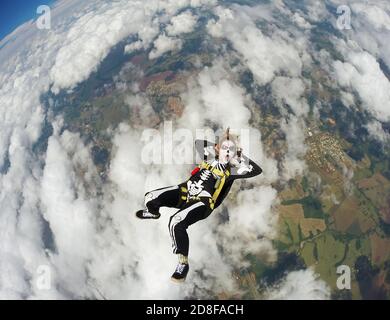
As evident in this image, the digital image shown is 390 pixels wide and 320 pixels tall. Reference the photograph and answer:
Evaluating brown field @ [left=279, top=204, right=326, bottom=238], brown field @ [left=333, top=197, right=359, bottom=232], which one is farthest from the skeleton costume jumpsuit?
brown field @ [left=333, top=197, right=359, bottom=232]

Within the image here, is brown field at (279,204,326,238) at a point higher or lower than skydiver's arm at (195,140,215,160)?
lower

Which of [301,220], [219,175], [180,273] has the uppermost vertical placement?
[219,175]

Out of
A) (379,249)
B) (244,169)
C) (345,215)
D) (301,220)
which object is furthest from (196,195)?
(379,249)

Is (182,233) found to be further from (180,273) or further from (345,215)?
(345,215)

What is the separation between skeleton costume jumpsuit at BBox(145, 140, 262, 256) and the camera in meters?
7.92

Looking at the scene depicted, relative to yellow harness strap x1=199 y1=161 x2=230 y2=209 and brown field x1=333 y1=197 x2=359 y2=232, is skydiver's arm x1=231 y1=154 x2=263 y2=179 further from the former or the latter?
brown field x1=333 y1=197 x2=359 y2=232

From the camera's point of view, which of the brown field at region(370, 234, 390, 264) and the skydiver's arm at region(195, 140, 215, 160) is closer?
the skydiver's arm at region(195, 140, 215, 160)

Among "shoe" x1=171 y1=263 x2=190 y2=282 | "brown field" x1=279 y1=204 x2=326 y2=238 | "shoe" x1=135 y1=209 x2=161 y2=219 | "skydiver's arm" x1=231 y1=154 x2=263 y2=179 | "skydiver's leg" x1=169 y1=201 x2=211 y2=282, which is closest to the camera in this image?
"shoe" x1=171 y1=263 x2=190 y2=282

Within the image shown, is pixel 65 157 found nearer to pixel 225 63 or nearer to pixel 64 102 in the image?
pixel 64 102

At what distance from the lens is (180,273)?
752cm

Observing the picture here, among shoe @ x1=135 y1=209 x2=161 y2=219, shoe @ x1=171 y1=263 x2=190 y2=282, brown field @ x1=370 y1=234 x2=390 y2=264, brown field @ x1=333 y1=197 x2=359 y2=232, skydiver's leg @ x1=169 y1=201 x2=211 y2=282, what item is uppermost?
shoe @ x1=135 y1=209 x2=161 y2=219

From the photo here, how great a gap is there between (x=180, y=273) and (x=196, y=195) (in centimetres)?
213

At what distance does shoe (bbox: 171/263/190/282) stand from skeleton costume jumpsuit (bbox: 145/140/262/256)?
0.94 ft

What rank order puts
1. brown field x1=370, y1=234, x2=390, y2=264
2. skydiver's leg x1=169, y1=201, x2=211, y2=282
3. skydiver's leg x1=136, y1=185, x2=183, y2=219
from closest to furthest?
1. skydiver's leg x1=169, y1=201, x2=211, y2=282
2. skydiver's leg x1=136, y1=185, x2=183, y2=219
3. brown field x1=370, y1=234, x2=390, y2=264
